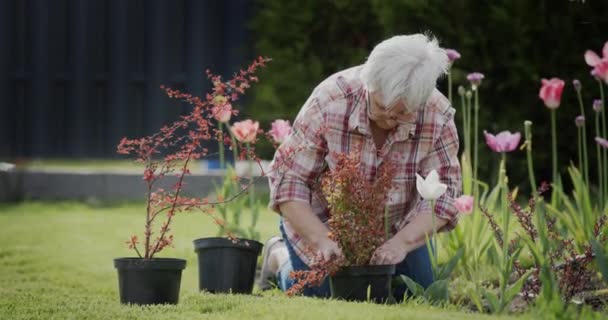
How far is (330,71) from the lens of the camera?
8461 mm

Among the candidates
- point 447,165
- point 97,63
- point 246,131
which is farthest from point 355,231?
point 97,63

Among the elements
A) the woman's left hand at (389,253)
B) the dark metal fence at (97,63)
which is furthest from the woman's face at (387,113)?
the dark metal fence at (97,63)

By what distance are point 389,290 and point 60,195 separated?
233 inches

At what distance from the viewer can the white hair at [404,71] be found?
10.9 ft

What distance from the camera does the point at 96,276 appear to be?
485 centimetres

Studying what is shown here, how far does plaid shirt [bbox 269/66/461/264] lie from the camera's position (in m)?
3.75

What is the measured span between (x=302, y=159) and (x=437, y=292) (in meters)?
0.75

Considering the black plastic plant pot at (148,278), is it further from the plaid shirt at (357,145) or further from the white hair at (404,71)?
the white hair at (404,71)

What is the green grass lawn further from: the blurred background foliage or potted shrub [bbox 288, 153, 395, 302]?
the blurred background foliage

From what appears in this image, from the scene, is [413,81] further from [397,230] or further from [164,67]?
[164,67]

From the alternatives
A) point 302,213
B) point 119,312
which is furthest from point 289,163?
point 119,312

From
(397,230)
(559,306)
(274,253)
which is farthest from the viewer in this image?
(274,253)

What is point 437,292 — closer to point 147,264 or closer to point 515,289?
point 515,289

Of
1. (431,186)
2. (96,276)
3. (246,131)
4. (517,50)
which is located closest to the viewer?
(431,186)
